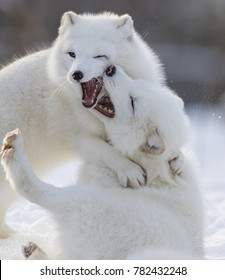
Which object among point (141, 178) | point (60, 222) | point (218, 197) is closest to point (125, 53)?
point (141, 178)

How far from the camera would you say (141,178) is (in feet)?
9.84

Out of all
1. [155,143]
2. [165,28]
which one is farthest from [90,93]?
[165,28]

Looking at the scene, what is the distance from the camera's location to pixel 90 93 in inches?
120

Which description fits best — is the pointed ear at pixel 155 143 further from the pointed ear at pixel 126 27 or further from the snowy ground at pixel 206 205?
the pointed ear at pixel 126 27

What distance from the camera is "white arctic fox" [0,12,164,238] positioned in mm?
3049

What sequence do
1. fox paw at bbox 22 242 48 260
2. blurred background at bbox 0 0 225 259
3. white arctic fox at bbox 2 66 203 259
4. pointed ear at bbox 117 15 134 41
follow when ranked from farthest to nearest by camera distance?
blurred background at bbox 0 0 225 259, pointed ear at bbox 117 15 134 41, fox paw at bbox 22 242 48 260, white arctic fox at bbox 2 66 203 259

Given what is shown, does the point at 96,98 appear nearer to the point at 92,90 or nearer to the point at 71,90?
the point at 92,90

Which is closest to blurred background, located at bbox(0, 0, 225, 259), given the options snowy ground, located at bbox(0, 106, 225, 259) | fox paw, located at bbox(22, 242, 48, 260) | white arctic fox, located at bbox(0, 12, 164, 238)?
snowy ground, located at bbox(0, 106, 225, 259)

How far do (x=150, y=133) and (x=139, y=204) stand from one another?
1.02ft

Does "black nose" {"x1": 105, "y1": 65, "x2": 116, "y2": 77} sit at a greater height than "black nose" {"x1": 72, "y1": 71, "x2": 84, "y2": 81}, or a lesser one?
greater

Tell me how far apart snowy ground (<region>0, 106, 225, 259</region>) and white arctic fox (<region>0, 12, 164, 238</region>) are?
0.27 metres

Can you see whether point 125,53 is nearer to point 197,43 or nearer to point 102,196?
point 102,196

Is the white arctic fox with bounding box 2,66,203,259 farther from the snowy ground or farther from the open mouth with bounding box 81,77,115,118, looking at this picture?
the snowy ground

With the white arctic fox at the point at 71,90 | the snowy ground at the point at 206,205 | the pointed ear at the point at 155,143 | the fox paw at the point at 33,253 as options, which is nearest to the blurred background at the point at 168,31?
the snowy ground at the point at 206,205
